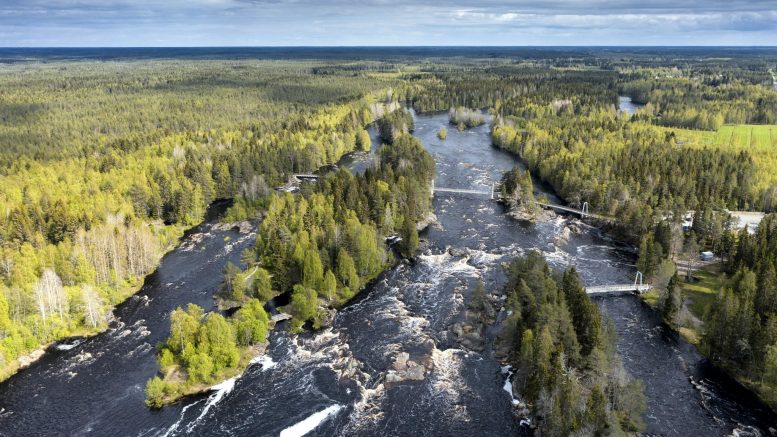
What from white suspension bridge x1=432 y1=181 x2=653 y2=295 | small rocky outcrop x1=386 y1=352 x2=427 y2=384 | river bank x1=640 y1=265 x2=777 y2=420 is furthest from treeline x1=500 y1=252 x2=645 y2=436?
river bank x1=640 y1=265 x2=777 y2=420

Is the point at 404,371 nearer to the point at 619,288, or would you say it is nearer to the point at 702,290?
the point at 619,288

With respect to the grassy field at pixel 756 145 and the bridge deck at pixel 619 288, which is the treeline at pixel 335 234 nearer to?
the bridge deck at pixel 619 288

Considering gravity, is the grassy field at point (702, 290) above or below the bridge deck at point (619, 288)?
below

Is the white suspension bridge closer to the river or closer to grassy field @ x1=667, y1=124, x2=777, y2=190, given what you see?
the river

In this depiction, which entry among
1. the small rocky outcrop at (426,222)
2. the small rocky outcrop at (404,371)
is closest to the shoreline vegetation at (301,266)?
the small rocky outcrop at (426,222)

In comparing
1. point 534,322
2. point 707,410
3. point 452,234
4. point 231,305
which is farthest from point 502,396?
point 452,234
